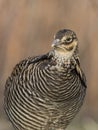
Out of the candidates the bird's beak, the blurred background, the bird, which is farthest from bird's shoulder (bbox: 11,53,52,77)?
the blurred background

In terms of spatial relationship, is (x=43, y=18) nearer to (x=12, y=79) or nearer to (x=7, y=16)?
(x=7, y=16)

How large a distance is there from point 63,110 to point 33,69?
44 cm

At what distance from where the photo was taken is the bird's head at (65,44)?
6945mm

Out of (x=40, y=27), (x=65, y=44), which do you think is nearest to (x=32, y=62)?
(x=65, y=44)

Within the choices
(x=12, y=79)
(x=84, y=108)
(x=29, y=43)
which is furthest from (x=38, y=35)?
(x=12, y=79)

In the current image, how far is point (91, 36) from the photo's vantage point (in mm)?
9781

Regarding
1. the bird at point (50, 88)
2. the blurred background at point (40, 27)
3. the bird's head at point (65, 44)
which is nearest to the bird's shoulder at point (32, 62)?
the bird at point (50, 88)

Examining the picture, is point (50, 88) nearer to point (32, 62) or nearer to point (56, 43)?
point (32, 62)

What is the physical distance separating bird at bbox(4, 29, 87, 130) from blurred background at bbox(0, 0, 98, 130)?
6.64 ft

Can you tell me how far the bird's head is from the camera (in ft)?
22.8

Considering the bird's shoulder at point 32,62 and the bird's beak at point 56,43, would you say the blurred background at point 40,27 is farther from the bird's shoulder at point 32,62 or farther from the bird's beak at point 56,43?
the bird's beak at point 56,43

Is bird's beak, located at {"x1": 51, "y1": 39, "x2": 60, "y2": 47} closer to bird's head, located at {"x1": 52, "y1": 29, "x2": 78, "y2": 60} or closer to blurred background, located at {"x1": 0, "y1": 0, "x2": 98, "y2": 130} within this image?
bird's head, located at {"x1": 52, "y1": 29, "x2": 78, "y2": 60}

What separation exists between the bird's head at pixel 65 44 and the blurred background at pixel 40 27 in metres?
2.46

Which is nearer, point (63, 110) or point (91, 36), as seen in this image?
point (63, 110)
